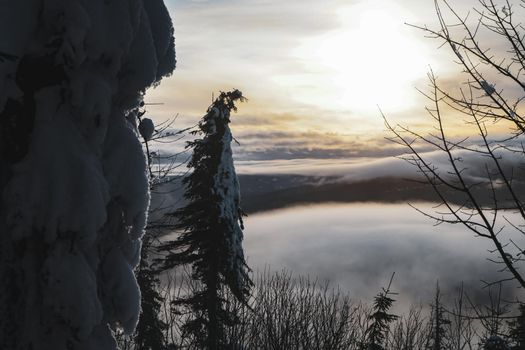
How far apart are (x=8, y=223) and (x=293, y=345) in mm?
12303

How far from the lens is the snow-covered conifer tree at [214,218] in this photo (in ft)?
66.5

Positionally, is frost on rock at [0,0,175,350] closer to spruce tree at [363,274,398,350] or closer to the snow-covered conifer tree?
spruce tree at [363,274,398,350]

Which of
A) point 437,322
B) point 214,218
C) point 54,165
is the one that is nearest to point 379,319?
point 437,322

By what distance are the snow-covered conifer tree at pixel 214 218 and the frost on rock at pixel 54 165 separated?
630 inches

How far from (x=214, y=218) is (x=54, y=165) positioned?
1675 centimetres

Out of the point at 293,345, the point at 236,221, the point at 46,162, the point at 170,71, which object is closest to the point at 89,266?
the point at 46,162

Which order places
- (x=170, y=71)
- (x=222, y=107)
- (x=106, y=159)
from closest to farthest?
(x=106, y=159) < (x=170, y=71) < (x=222, y=107)

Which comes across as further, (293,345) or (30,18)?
Result: (293,345)

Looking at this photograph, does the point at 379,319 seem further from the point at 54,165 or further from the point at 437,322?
the point at 54,165

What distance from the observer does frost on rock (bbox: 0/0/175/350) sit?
149 inches

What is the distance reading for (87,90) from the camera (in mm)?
4047

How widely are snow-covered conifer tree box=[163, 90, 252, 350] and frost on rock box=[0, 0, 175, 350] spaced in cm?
1601

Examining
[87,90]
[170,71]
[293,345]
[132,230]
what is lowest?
[293,345]

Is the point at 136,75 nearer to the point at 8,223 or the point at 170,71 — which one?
the point at 170,71
